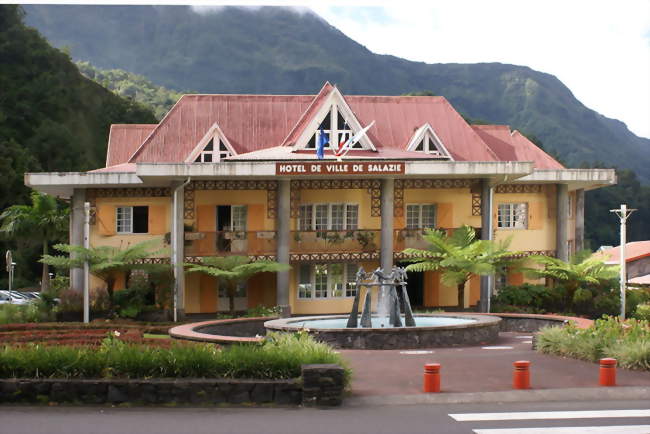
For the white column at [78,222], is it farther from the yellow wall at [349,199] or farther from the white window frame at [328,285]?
the white window frame at [328,285]

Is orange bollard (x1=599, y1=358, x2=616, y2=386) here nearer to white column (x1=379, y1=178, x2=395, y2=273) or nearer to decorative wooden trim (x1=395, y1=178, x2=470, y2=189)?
white column (x1=379, y1=178, x2=395, y2=273)

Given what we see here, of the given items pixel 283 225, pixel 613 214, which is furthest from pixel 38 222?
pixel 613 214

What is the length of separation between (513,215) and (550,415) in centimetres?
2747

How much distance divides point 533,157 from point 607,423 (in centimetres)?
3106

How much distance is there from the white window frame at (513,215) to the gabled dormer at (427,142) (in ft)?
12.6

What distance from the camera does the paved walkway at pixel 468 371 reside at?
16969 millimetres

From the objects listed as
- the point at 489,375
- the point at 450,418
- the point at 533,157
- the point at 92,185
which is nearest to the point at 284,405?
the point at 450,418

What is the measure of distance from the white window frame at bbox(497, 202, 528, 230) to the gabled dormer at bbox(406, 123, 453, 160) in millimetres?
3854

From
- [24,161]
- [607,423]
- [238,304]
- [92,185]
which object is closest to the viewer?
[607,423]

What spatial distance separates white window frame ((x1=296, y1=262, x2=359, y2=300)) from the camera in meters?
39.2

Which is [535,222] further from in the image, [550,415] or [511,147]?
[550,415]

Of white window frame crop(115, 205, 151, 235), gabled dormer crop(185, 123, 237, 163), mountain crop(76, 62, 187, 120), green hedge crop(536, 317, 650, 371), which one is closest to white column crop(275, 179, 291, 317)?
gabled dormer crop(185, 123, 237, 163)

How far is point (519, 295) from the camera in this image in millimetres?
38156

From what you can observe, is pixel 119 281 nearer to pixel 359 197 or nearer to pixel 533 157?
pixel 359 197
